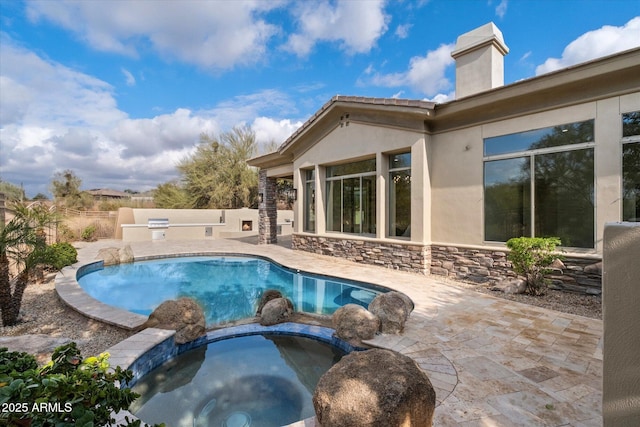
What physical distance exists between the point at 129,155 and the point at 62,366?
7676 cm

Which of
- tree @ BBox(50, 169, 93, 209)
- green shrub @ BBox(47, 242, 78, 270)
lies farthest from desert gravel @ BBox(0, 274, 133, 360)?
tree @ BBox(50, 169, 93, 209)

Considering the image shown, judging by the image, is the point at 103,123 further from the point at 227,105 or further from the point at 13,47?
the point at 227,105

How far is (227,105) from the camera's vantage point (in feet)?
73.3

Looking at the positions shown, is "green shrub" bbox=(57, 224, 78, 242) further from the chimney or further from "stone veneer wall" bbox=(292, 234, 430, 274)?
the chimney

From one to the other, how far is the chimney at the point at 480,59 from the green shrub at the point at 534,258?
5.28 m

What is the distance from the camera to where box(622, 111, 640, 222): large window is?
6.28 metres

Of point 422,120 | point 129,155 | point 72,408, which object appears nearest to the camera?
point 72,408

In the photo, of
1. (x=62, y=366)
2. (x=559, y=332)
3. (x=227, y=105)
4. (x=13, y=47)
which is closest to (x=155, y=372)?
(x=62, y=366)

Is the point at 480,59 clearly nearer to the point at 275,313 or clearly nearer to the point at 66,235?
the point at 275,313

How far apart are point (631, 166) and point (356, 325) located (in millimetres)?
6869

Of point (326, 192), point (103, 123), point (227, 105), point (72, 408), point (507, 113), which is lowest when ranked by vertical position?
point (72, 408)

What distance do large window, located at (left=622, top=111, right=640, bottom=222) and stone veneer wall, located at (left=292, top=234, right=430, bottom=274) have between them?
468 centimetres

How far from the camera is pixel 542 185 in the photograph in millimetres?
7559

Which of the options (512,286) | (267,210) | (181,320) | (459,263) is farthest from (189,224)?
(512,286)
